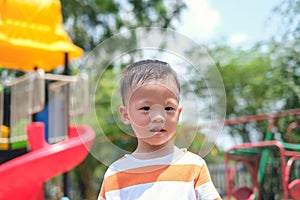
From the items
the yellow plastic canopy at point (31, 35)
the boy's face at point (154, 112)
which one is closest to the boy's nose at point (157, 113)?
the boy's face at point (154, 112)

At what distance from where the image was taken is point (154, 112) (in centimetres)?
129

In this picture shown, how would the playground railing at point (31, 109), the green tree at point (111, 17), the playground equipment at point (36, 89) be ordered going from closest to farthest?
the playground equipment at point (36, 89) < the playground railing at point (31, 109) < the green tree at point (111, 17)

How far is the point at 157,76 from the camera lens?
131 cm

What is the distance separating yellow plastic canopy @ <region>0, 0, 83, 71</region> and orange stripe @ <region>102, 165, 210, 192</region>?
4.85m

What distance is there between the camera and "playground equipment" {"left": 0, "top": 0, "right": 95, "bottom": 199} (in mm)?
5922

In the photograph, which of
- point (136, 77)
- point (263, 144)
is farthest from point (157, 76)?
point (263, 144)

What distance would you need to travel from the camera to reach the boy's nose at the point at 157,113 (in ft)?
4.19

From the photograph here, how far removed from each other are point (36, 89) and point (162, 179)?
5.04 m

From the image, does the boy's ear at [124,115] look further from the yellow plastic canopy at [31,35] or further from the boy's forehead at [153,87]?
the yellow plastic canopy at [31,35]

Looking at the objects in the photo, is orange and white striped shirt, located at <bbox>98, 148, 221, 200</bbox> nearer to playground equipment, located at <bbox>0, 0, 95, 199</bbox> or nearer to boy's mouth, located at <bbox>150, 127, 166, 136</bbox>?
boy's mouth, located at <bbox>150, 127, 166, 136</bbox>

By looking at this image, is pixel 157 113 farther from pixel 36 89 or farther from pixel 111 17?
pixel 111 17

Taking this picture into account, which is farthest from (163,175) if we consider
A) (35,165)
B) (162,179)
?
(35,165)

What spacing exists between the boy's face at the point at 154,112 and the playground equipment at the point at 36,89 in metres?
4.42

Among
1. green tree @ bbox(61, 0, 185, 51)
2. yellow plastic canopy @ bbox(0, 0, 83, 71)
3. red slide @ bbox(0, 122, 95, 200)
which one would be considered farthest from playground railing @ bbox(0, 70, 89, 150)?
green tree @ bbox(61, 0, 185, 51)
